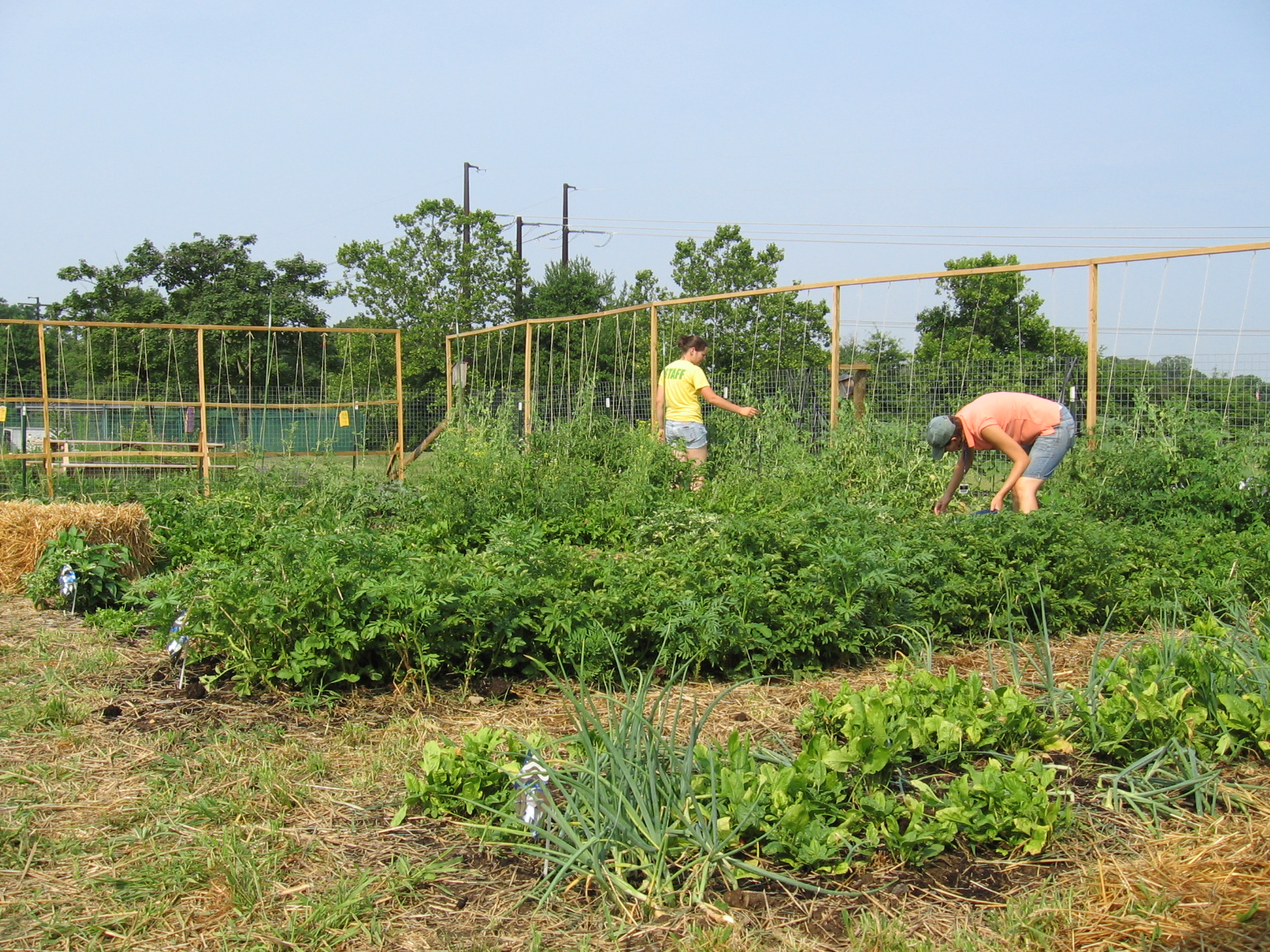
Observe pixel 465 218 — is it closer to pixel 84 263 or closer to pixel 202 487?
pixel 84 263

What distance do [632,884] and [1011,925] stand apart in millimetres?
819

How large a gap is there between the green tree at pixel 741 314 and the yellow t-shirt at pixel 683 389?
84 cm

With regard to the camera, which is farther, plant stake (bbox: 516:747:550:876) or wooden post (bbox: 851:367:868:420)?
wooden post (bbox: 851:367:868:420)

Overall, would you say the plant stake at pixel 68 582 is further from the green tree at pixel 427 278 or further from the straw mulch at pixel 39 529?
the green tree at pixel 427 278

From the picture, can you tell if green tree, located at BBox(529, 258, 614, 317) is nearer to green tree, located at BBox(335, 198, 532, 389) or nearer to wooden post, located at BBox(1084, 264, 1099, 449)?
green tree, located at BBox(335, 198, 532, 389)

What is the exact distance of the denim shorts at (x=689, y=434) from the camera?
871cm

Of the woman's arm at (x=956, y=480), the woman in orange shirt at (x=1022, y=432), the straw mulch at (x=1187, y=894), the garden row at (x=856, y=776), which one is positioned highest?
the woman in orange shirt at (x=1022, y=432)

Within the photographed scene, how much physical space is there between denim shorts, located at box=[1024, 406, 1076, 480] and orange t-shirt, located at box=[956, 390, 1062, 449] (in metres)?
0.04

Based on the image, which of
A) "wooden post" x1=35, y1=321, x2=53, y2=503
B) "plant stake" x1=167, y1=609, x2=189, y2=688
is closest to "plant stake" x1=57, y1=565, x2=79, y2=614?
"plant stake" x1=167, y1=609, x2=189, y2=688

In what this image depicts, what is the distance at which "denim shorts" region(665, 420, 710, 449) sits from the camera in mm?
8711

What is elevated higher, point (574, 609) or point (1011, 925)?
point (574, 609)

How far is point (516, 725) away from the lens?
134 inches

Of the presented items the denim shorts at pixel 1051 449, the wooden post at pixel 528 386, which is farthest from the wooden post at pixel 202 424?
the denim shorts at pixel 1051 449

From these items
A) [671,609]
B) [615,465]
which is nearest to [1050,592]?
[671,609]
